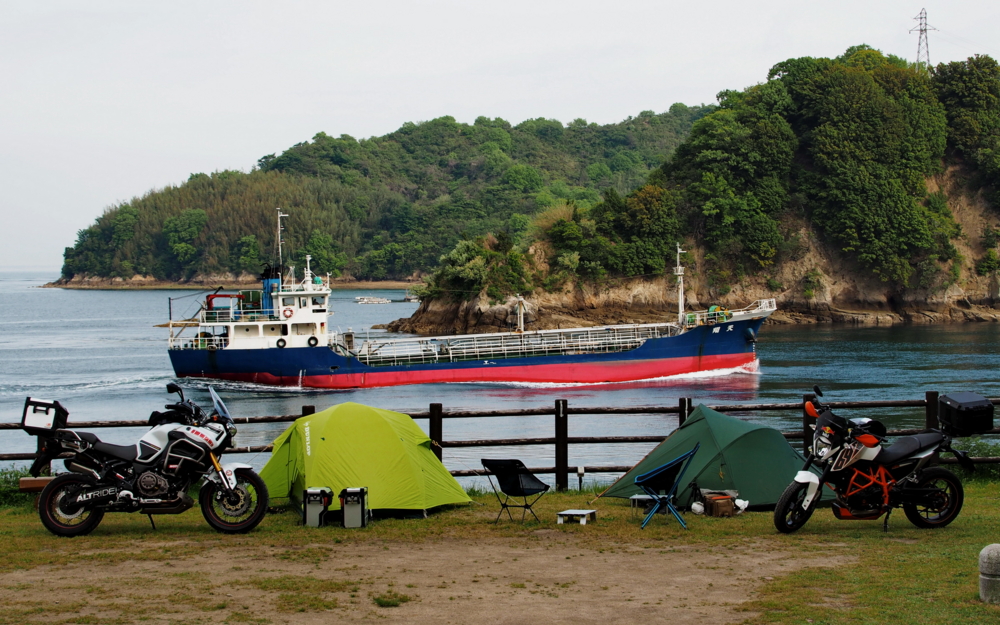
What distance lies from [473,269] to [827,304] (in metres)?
32.8

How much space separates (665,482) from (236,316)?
116 feet

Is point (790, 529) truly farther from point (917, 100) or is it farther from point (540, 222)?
point (917, 100)

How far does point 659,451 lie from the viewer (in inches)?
427

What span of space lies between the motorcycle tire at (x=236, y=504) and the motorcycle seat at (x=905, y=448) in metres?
5.86

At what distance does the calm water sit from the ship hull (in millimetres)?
727

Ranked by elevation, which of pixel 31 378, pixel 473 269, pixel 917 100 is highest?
pixel 917 100

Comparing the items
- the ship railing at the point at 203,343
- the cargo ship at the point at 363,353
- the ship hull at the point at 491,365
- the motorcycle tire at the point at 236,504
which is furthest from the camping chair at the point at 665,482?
the ship railing at the point at 203,343

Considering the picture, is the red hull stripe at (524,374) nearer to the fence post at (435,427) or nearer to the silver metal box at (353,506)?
the fence post at (435,427)

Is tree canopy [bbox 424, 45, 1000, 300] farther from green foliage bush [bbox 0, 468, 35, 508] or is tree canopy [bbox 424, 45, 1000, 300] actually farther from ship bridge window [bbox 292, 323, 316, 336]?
green foliage bush [bbox 0, 468, 35, 508]

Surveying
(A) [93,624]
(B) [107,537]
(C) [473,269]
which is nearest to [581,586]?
(A) [93,624]

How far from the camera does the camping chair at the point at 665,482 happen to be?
30.9 feet

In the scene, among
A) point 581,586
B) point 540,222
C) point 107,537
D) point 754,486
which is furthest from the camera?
point 540,222

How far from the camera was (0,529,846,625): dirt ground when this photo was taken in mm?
6367

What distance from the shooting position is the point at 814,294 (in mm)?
81750
